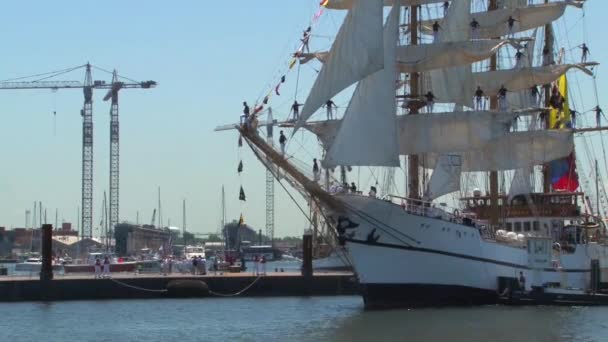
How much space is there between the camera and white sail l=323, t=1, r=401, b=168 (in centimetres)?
6212

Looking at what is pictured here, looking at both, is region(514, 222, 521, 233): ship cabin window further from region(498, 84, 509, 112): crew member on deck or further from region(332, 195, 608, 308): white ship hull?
region(332, 195, 608, 308): white ship hull

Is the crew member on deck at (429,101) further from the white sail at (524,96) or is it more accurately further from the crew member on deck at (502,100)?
the white sail at (524,96)

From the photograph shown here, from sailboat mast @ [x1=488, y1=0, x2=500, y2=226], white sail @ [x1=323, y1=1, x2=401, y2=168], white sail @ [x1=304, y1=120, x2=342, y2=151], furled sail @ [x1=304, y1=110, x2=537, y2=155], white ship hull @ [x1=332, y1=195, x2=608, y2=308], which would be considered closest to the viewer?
white sail @ [x1=323, y1=1, x2=401, y2=168]

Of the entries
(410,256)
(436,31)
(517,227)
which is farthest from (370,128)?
(517,227)

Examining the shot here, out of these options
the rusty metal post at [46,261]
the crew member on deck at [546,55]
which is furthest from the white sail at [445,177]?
the rusty metal post at [46,261]

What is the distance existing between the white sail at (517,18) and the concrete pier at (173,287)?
1895cm

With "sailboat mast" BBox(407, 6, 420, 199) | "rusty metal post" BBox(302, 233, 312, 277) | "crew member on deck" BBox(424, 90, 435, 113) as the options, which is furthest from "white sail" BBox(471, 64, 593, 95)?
"rusty metal post" BBox(302, 233, 312, 277)

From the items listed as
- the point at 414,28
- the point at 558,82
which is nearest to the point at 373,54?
the point at 414,28

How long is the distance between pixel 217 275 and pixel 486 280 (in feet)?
62.1

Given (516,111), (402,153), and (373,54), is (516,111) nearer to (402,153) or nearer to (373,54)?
(402,153)

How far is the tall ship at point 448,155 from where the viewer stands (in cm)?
6241

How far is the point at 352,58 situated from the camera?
6091 cm

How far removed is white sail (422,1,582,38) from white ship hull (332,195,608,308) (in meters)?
20.3

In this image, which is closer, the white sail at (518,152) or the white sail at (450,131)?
the white sail at (450,131)
